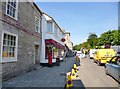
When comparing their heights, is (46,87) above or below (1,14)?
below

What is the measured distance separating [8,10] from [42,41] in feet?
29.7

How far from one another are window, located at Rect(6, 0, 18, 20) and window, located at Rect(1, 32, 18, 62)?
53.2 inches

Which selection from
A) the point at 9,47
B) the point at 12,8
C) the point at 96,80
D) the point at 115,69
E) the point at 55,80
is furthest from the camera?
the point at 12,8

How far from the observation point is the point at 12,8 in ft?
35.3

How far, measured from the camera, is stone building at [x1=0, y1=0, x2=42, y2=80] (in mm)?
9484

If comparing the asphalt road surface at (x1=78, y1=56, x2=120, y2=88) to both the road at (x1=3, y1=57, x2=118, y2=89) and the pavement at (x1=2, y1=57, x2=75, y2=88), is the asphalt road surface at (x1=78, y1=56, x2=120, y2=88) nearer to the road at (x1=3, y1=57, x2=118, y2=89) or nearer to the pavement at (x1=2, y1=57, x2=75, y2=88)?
the road at (x1=3, y1=57, x2=118, y2=89)

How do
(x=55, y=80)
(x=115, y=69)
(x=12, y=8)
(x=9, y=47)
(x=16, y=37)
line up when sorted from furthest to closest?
(x=16, y=37)
(x=12, y=8)
(x=9, y=47)
(x=55, y=80)
(x=115, y=69)

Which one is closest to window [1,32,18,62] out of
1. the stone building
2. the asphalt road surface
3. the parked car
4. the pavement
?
the stone building

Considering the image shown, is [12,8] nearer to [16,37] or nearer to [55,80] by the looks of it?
[16,37]

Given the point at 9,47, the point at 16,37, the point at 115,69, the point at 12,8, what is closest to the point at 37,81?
the point at 9,47

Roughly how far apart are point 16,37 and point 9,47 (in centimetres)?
97

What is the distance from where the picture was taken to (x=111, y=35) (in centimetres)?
6694

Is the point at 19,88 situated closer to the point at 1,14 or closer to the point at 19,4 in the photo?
the point at 1,14

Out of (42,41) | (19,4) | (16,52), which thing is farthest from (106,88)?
(42,41)
